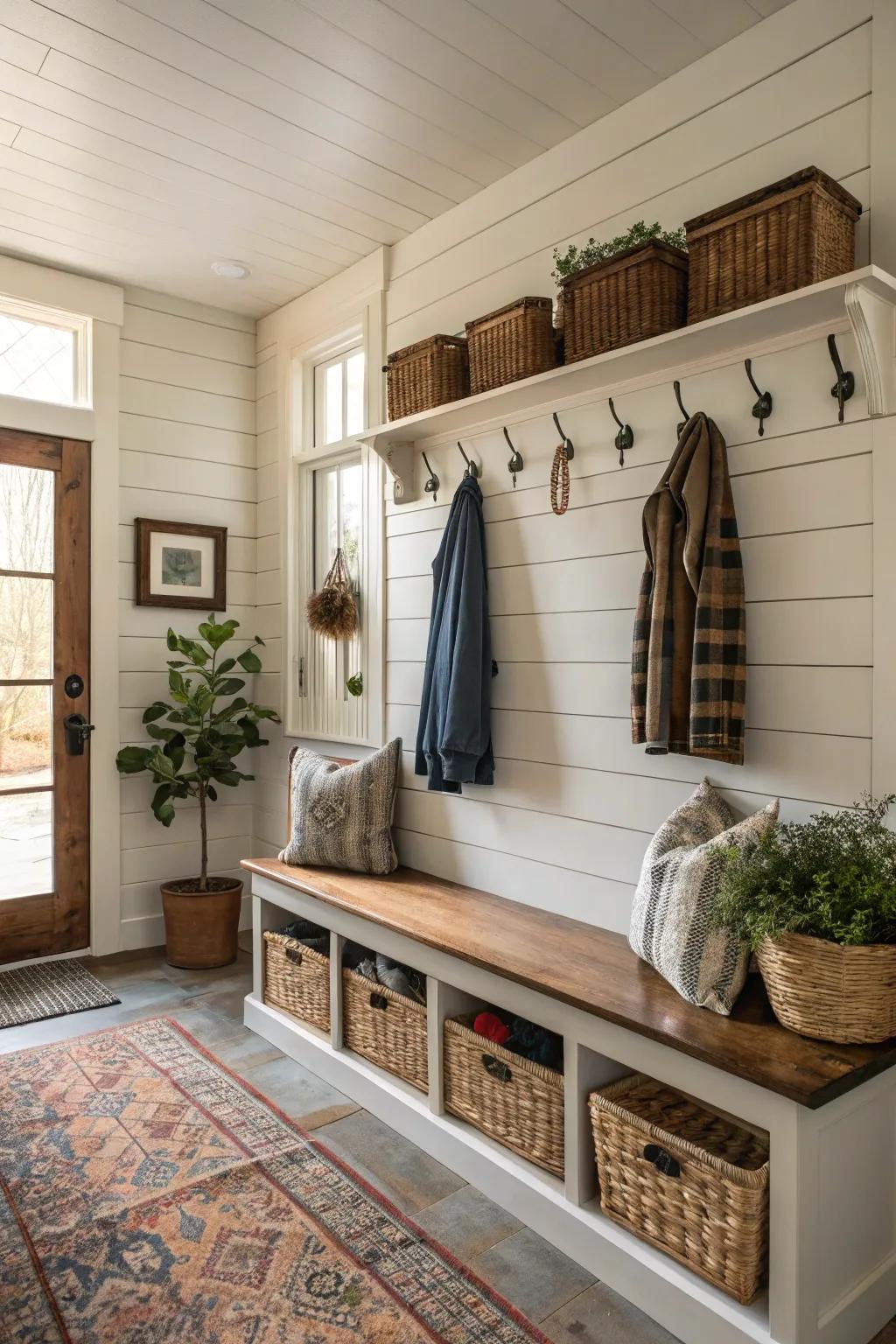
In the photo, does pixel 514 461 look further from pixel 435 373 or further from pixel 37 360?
pixel 37 360

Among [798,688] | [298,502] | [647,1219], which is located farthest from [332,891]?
[298,502]

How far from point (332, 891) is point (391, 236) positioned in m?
2.22

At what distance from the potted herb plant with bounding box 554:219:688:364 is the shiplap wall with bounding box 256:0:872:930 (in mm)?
171

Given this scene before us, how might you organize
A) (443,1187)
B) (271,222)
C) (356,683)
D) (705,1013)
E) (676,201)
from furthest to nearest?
(356,683) → (271,222) → (676,201) → (443,1187) → (705,1013)

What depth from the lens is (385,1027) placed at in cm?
249

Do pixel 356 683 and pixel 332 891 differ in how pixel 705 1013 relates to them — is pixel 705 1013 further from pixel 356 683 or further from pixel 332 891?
pixel 356 683

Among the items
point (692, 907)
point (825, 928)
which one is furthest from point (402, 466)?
point (825, 928)

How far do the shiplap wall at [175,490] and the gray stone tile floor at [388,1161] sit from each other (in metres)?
0.49

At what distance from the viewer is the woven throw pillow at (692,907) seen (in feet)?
5.72

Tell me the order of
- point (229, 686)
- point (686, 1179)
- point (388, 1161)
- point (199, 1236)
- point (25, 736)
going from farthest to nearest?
point (229, 686), point (25, 736), point (388, 1161), point (199, 1236), point (686, 1179)

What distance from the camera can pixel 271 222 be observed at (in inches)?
123

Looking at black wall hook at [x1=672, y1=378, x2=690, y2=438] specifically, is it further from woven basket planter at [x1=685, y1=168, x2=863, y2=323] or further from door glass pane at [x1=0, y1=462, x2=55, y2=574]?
door glass pane at [x1=0, y1=462, x2=55, y2=574]

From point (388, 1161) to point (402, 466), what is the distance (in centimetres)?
203

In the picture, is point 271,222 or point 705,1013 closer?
point 705,1013
